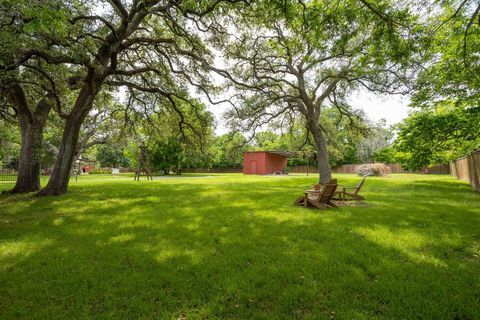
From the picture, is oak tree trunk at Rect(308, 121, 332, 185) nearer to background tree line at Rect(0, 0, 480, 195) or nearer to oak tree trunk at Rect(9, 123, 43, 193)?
background tree line at Rect(0, 0, 480, 195)

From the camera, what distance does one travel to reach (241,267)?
4152 millimetres

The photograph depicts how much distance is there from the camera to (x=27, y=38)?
754 centimetres

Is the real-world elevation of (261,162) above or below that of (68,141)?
→ above

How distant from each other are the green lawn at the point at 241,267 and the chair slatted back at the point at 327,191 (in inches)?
54.9

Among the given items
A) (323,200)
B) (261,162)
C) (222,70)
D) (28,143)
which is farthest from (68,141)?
(261,162)

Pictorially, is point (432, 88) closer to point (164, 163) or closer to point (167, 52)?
point (167, 52)

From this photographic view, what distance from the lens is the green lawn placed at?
3096mm

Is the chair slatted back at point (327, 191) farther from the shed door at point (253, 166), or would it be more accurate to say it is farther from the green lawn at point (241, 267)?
the shed door at point (253, 166)

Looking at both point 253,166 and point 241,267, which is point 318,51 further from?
point 253,166

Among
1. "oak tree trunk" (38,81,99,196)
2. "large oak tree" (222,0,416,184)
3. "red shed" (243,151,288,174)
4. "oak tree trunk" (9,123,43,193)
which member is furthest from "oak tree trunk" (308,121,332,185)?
"red shed" (243,151,288,174)

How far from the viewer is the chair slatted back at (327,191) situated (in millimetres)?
8825

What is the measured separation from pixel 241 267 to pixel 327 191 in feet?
18.4

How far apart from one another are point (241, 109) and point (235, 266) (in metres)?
12.3

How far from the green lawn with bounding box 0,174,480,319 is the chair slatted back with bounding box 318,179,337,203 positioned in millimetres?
1395
